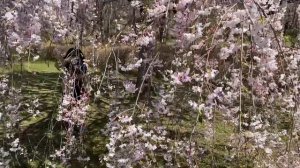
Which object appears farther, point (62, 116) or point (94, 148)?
point (94, 148)

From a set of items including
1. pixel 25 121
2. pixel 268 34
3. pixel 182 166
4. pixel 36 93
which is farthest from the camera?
pixel 36 93

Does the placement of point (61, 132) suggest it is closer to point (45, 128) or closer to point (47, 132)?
point (47, 132)

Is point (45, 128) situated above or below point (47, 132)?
below


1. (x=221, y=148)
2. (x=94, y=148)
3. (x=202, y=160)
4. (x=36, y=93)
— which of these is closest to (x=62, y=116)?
(x=94, y=148)

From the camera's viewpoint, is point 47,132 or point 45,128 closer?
point 47,132

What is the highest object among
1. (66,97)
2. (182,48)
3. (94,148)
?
(182,48)

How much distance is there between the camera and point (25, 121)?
733cm

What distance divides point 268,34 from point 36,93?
5980 mm

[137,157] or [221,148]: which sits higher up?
[137,157]

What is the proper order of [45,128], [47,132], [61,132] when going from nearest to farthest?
1. [61,132]
2. [47,132]
3. [45,128]

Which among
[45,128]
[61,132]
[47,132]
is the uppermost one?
[61,132]

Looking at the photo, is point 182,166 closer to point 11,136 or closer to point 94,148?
point 94,148

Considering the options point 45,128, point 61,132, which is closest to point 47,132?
point 61,132

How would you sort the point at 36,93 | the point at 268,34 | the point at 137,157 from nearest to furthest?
1. the point at 268,34
2. the point at 137,157
3. the point at 36,93
